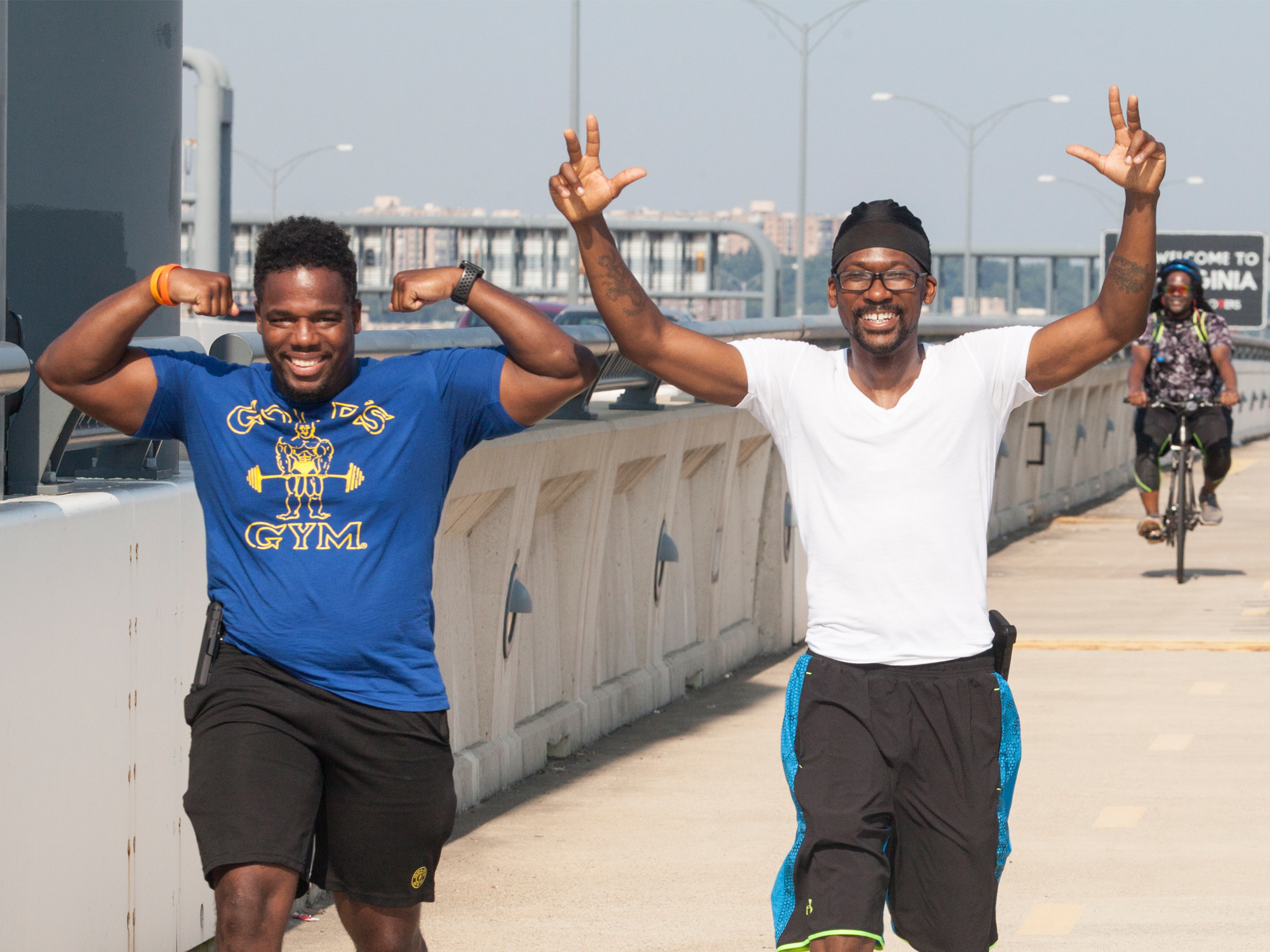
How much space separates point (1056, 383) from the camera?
4.45 m

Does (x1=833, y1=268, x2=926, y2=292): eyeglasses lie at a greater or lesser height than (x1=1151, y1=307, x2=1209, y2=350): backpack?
lesser

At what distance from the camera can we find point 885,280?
14.3ft

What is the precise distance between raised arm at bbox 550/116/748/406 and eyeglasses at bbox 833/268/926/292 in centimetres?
29

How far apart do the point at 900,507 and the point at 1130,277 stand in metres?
0.70

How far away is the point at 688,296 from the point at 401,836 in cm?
5879

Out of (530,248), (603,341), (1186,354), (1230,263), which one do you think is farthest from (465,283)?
(530,248)

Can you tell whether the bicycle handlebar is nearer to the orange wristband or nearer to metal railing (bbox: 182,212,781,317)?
the orange wristband

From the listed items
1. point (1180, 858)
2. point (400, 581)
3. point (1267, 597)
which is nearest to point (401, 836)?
point (400, 581)

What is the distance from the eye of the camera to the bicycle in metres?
14.4

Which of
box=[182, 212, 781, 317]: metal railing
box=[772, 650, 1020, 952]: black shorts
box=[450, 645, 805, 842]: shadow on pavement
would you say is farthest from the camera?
box=[182, 212, 781, 317]: metal railing

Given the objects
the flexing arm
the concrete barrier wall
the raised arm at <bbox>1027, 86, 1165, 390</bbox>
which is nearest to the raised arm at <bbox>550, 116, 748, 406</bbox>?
the raised arm at <bbox>1027, 86, 1165, 390</bbox>

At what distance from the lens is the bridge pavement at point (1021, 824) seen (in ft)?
19.6

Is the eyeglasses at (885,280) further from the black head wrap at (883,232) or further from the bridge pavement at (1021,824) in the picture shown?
the bridge pavement at (1021,824)

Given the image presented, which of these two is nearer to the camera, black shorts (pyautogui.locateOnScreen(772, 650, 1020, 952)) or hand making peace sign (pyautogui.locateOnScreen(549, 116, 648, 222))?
black shorts (pyautogui.locateOnScreen(772, 650, 1020, 952))
